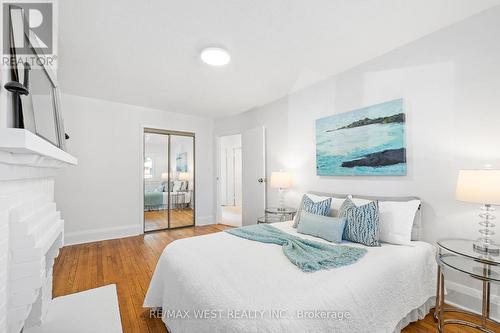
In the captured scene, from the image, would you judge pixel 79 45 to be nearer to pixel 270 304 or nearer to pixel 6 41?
pixel 6 41

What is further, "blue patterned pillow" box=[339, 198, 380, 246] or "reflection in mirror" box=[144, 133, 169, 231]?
"reflection in mirror" box=[144, 133, 169, 231]

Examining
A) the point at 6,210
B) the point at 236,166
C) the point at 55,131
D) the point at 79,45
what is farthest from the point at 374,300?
the point at 236,166

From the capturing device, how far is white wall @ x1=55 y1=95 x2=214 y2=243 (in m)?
3.65

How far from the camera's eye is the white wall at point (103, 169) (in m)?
3.65

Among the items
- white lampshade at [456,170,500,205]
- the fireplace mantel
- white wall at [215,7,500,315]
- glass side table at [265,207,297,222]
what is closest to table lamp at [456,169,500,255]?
white lampshade at [456,170,500,205]

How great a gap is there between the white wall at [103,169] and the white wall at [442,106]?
3.52 meters

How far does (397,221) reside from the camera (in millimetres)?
2057

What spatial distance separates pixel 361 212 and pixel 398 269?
22.5 inches

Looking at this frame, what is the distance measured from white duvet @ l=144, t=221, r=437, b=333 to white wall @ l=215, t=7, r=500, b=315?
0.50m

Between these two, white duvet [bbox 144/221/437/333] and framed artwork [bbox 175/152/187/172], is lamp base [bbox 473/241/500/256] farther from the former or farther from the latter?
framed artwork [bbox 175/152/187/172]

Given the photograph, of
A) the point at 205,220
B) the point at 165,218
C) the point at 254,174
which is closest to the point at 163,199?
Result: the point at 165,218

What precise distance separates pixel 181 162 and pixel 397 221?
12.9 ft

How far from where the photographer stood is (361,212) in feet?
6.91

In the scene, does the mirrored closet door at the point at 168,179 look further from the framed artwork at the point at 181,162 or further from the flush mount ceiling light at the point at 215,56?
the flush mount ceiling light at the point at 215,56
